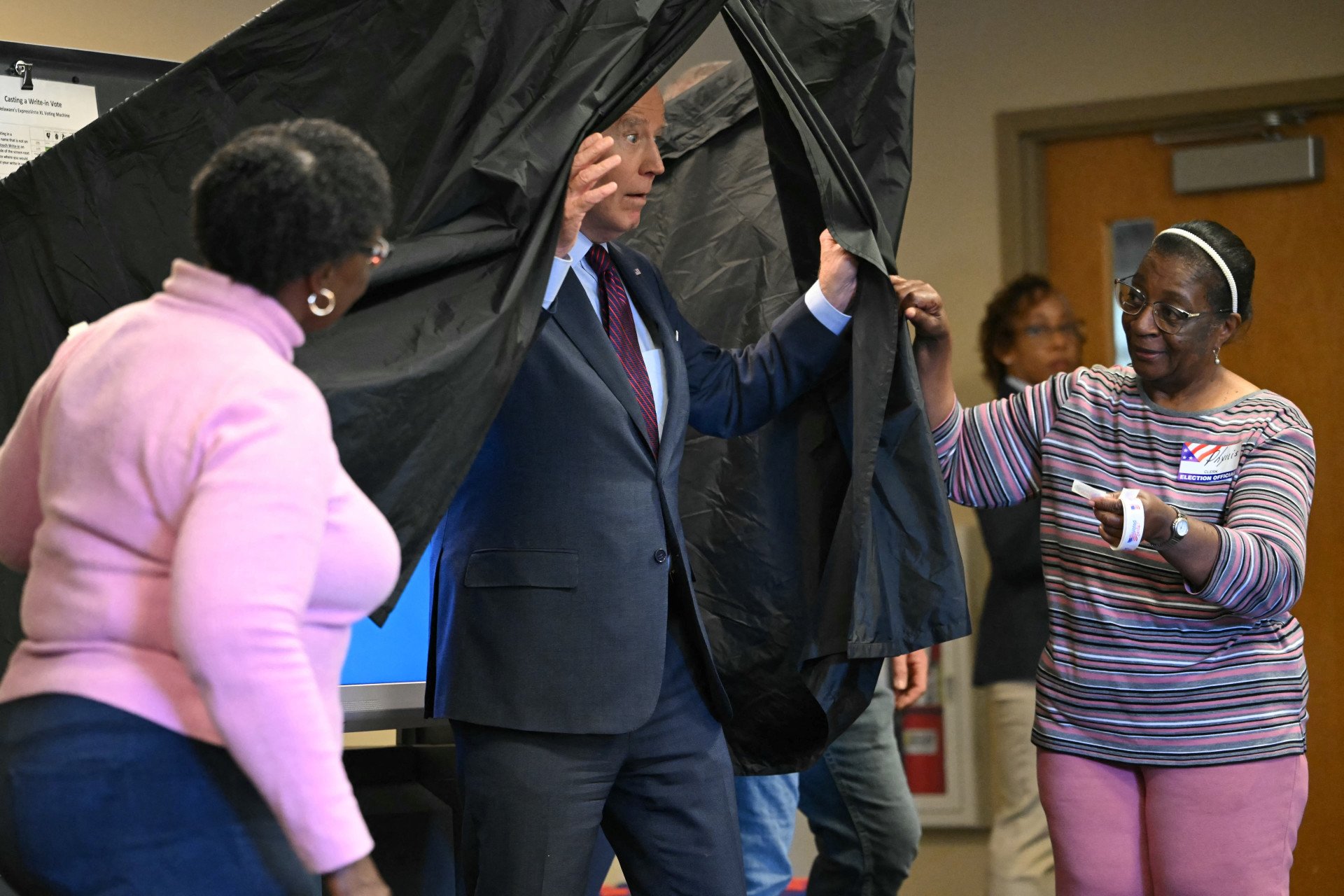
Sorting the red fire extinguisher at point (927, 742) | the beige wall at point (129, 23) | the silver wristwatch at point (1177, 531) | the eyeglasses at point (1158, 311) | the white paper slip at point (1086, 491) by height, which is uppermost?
the beige wall at point (129, 23)

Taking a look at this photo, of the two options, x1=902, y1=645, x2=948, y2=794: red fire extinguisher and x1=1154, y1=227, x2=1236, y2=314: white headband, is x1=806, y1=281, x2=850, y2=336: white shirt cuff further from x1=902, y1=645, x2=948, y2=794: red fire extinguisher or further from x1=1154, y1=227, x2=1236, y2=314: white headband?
x1=902, y1=645, x2=948, y2=794: red fire extinguisher

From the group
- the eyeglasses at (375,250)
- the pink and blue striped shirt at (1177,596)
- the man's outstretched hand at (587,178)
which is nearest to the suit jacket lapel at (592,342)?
the man's outstretched hand at (587,178)

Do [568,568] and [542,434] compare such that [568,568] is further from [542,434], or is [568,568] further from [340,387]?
[340,387]

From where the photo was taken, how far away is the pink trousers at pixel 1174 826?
6.48 ft

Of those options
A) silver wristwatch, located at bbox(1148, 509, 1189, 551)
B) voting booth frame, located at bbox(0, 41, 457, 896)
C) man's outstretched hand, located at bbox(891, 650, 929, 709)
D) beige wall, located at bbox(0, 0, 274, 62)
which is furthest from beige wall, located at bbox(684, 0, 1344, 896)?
silver wristwatch, located at bbox(1148, 509, 1189, 551)

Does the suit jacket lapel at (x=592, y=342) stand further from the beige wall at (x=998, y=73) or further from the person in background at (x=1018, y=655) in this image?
the beige wall at (x=998, y=73)

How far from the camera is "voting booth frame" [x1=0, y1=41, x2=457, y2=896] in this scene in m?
2.31

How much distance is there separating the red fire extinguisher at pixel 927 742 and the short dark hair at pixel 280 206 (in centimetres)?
330

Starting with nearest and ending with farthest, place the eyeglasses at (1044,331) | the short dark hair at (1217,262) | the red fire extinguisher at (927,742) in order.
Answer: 1. the short dark hair at (1217,262)
2. the eyeglasses at (1044,331)
3. the red fire extinguisher at (927,742)

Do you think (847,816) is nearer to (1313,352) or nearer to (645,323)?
(645,323)

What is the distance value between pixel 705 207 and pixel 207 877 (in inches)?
67.4

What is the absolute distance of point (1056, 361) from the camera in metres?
3.64

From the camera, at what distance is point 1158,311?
6.88ft

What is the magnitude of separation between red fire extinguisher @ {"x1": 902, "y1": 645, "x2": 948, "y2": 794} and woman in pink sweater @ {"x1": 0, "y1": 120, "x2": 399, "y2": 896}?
3.22m
